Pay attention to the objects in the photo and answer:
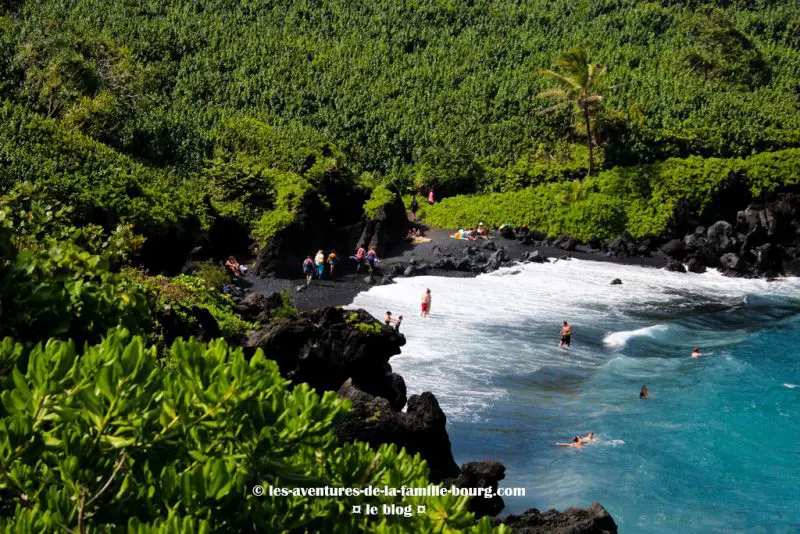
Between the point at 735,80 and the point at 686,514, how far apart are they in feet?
139

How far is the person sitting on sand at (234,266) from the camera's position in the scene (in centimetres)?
2594

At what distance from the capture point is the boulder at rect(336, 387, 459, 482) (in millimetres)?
12555

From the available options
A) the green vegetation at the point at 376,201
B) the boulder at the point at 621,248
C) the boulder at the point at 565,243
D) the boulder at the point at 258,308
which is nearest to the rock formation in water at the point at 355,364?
the boulder at the point at 258,308

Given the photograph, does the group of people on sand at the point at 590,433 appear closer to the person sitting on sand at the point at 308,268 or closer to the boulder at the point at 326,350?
the boulder at the point at 326,350

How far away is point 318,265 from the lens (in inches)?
1045

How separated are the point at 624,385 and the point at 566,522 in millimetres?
9551

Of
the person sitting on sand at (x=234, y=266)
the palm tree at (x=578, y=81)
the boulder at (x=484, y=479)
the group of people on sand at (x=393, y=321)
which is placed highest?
the palm tree at (x=578, y=81)

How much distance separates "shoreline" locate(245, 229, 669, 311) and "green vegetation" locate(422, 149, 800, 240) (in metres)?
1.34

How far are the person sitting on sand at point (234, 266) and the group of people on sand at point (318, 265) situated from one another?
2.19 m

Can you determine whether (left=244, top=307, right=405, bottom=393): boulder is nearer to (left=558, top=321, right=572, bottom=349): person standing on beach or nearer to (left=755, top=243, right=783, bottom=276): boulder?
(left=558, top=321, right=572, bottom=349): person standing on beach

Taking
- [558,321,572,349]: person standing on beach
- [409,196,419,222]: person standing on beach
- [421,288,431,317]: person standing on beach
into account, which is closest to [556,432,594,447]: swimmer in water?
[558,321,572,349]: person standing on beach

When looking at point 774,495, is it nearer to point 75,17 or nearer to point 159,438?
point 159,438

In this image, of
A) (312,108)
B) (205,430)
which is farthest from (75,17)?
(205,430)

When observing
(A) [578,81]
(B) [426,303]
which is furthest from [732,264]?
(B) [426,303]
